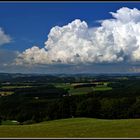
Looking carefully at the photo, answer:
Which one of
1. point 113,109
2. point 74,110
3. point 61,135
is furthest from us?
point 113,109

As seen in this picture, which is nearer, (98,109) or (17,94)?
(98,109)

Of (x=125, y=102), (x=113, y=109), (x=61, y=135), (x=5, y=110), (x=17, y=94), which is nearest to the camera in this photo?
(x=61, y=135)

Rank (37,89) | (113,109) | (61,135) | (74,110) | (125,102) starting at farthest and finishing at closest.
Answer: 1. (37,89)
2. (125,102)
3. (113,109)
4. (74,110)
5. (61,135)

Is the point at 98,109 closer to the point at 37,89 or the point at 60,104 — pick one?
the point at 60,104

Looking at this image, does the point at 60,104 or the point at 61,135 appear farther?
the point at 60,104

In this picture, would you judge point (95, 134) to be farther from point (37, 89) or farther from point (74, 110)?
point (37, 89)

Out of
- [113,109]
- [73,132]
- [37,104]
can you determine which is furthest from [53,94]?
[73,132]

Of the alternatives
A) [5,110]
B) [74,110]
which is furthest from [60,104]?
[5,110]

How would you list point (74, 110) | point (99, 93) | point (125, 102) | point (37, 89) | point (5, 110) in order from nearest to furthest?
point (74, 110) → point (125, 102) → point (5, 110) → point (99, 93) → point (37, 89)
